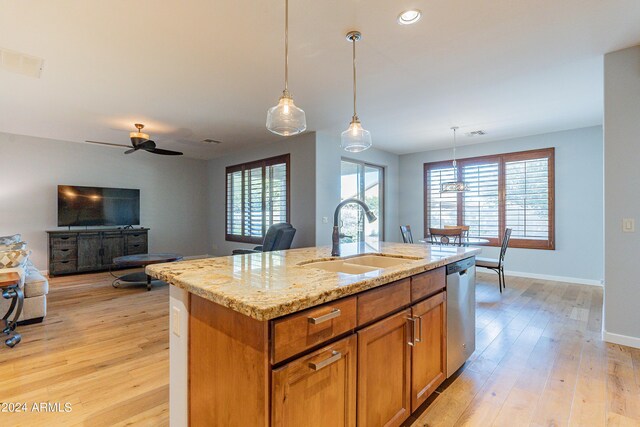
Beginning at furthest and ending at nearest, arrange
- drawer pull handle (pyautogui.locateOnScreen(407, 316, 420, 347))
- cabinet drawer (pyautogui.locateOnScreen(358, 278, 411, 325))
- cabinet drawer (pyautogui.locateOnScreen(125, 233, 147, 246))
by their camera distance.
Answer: cabinet drawer (pyautogui.locateOnScreen(125, 233, 147, 246)), drawer pull handle (pyautogui.locateOnScreen(407, 316, 420, 347)), cabinet drawer (pyautogui.locateOnScreen(358, 278, 411, 325))

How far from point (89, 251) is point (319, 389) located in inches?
248

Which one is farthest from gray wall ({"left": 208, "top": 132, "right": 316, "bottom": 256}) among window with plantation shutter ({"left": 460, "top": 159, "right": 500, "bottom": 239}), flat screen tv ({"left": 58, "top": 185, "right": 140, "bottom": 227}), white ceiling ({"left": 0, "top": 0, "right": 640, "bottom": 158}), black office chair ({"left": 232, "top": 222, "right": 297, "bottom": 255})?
window with plantation shutter ({"left": 460, "top": 159, "right": 500, "bottom": 239})

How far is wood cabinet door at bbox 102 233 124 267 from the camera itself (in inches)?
233

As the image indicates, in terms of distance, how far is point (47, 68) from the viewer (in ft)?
9.63

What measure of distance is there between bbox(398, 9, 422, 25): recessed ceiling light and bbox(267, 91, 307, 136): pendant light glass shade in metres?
1.02

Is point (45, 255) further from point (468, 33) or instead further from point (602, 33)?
point (602, 33)

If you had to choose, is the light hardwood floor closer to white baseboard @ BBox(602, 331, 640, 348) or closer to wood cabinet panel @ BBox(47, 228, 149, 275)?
white baseboard @ BBox(602, 331, 640, 348)

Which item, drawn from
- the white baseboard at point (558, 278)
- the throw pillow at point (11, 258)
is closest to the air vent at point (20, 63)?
the throw pillow at point (11, 258)

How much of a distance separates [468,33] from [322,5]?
120 centimetres

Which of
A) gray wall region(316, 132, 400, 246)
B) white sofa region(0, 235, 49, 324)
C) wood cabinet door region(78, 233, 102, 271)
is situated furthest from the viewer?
wood cabinet door region(78, 233, 102, 271)

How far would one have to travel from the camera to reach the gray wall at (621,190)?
2.66m

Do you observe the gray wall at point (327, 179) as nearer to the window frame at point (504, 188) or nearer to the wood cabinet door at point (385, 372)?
the window frame at point (504, 188)

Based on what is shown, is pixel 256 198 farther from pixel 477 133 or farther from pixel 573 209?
pixel 573 209

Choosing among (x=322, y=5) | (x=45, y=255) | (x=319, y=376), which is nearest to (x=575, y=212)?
(x=322, y=5)
